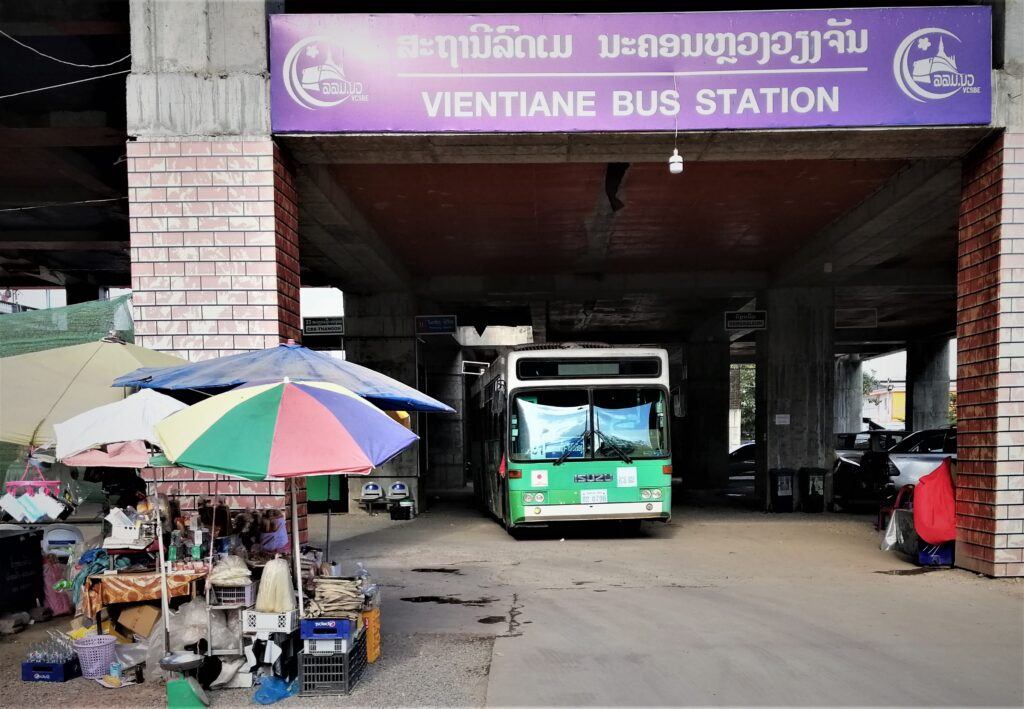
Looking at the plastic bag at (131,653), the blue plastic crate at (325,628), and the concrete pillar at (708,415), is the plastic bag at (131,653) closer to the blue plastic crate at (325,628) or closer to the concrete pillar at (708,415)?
the blue plastic crate at (325,628)

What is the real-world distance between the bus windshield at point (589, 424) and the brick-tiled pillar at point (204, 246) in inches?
184

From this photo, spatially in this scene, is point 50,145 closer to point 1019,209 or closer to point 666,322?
point 1019,209

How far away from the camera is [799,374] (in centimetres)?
1738

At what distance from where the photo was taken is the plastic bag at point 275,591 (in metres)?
5.29

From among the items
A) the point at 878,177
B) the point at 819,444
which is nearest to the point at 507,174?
the point at 878,177

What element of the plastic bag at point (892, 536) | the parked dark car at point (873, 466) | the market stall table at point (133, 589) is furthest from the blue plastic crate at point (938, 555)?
the market stall table at point (133, 589)

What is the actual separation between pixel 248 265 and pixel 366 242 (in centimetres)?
513

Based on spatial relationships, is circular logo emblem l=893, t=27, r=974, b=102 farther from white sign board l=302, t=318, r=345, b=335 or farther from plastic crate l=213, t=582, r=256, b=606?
white sign board l=302, t=318, r=345, b=335

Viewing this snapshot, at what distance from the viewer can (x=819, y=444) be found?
17.3 m

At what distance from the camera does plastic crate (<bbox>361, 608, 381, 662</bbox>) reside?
5699mm

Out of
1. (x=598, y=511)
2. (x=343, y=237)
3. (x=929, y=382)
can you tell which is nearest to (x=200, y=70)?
(x=343, y=237)

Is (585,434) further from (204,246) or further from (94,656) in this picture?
(94,656)

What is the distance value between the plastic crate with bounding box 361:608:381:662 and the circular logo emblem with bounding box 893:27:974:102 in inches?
283

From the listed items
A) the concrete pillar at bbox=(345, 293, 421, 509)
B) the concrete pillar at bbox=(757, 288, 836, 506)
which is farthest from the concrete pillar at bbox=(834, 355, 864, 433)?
the concrete pillar at bbox=(345, 293, 421, 509)
